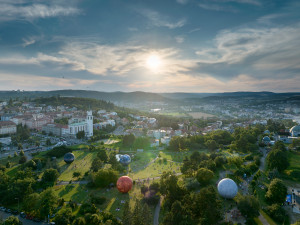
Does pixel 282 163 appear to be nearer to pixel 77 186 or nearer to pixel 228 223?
pixel 228 223

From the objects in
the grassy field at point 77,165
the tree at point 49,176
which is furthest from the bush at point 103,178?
the grassy field at point 77,165

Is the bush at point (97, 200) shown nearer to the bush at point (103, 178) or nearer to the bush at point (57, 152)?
the bush at point (103, 178)

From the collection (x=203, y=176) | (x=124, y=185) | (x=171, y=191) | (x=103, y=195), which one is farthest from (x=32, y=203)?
(x=203, y=176)

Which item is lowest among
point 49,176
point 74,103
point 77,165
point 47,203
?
point 77,165

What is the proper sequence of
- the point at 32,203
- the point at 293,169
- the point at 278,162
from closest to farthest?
the point at 32,203
the point at 278,162
the point at 293,169

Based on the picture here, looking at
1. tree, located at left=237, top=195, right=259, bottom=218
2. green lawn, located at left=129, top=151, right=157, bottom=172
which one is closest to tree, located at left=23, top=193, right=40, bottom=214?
green lawn, located at left=129, top=151, right=157, bottom=172

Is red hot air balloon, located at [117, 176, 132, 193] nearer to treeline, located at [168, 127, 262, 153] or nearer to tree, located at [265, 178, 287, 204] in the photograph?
tree, located at [265, 178, 287, 204]

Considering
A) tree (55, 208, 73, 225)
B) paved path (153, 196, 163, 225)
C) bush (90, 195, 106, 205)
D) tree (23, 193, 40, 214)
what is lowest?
paved path (153, 196, 163, 225)

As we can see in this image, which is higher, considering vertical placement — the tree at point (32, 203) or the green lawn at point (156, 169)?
the tree at point (32, 203)

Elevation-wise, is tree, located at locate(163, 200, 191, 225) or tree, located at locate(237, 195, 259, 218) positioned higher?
tree, located at locate(163, 200, 191, 225)

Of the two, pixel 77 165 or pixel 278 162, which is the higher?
pixel 278 162

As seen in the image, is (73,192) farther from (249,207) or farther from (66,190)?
(249,207)
